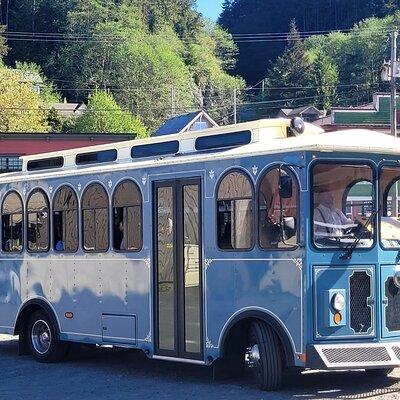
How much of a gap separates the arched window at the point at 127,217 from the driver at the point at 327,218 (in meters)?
2.73

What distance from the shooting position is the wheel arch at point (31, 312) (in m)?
13.2

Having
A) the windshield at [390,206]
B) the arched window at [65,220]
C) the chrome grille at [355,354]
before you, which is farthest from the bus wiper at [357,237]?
Answer: the arched window at [65,220]

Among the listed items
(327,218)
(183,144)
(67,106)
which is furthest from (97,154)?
(67,106)

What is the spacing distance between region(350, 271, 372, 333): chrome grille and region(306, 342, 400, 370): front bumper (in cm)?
20

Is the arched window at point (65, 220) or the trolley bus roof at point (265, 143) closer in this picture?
the trolley bus roof at point (265, 143)

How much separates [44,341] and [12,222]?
1921 millimetres

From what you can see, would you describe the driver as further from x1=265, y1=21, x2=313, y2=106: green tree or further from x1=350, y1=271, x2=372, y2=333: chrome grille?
x1=265, y1=21, x2=313, y2=106: green tree

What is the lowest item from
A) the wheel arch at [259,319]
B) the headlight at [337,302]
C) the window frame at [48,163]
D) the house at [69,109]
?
the wheel arch at [259,319]

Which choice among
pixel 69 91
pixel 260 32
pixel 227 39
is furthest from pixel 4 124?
pixel 260 32

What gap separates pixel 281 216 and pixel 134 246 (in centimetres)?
259

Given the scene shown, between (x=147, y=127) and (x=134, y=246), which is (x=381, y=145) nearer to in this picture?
(x=134, y=246)

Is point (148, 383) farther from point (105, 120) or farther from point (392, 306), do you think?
point (105, 120)

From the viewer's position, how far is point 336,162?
32.8ft

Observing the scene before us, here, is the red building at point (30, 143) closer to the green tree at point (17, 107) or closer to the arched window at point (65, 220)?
the green tree at point (17, 107)
